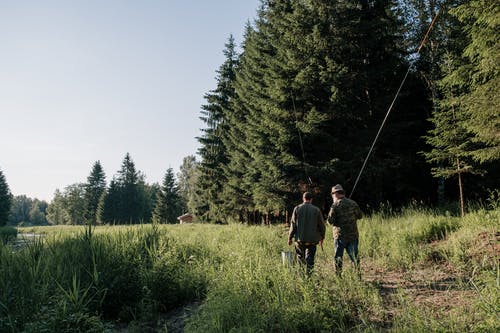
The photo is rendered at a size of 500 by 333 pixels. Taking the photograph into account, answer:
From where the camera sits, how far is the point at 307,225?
7469mm

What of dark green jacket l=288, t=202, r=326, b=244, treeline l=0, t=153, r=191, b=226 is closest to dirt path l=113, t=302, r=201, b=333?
dark green jacket l=288, t=202, r=326, b=244

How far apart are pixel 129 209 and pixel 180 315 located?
64709mm

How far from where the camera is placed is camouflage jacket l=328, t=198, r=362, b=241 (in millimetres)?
7301

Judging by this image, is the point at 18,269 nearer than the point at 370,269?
Yes

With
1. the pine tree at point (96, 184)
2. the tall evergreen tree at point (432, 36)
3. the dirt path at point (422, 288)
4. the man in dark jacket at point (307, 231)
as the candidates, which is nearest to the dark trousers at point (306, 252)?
the man in dark jacket at point (307, 231)

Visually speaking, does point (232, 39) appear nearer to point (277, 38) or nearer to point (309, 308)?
point (277, 38)

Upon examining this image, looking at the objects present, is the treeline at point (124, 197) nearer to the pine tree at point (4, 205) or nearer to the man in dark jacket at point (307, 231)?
the pine tree at point (4, 205)

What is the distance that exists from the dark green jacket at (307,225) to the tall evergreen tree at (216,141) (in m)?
19.8

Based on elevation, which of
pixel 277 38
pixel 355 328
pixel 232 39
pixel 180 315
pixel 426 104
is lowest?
pixel 180 315

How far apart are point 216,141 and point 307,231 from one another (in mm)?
23486

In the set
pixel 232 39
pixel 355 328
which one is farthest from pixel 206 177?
pixel 355 328

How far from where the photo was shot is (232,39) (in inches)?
1251

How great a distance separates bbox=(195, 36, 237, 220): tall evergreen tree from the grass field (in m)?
18.4

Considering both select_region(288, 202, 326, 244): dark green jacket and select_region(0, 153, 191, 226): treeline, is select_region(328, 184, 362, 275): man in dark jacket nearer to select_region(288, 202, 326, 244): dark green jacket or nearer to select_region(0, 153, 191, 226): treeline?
select_region(288, 202, 326, 244): dark green jacket
